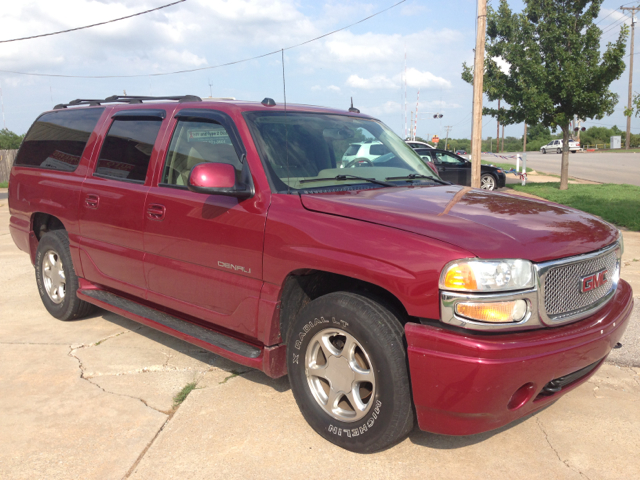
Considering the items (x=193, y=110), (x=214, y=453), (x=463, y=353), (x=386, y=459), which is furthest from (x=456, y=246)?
(x=193, y=110)

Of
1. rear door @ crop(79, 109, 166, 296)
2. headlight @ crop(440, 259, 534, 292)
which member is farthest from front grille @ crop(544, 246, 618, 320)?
rear door @ crop(79, 109, 166, 296)

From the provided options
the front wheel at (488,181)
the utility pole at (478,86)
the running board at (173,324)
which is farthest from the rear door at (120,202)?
the front wheel at (488,181)

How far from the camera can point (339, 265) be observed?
9.44ft

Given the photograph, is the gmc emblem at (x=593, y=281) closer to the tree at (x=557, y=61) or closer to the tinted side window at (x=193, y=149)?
the tinted side window at (x=193, y=149)

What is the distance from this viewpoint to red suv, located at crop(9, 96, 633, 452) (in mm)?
2574

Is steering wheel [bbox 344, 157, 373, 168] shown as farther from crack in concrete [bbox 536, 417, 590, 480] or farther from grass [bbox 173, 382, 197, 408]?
crack in concrete [bbox 536, 417, 590, 480]

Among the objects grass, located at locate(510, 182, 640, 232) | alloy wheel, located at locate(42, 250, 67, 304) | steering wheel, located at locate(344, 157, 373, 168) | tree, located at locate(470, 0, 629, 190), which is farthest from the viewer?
tree, located at locate(470, 0, 629, 190)

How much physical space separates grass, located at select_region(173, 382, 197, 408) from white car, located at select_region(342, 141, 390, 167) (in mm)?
1811

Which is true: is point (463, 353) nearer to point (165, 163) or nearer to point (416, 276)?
point (416, 276)

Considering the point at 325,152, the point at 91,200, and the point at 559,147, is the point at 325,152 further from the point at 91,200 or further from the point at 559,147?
the point at 559,147

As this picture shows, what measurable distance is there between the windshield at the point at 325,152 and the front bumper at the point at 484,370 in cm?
129

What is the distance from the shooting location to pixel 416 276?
8.57 ft

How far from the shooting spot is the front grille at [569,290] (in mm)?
2688

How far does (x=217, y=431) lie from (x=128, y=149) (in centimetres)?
229
